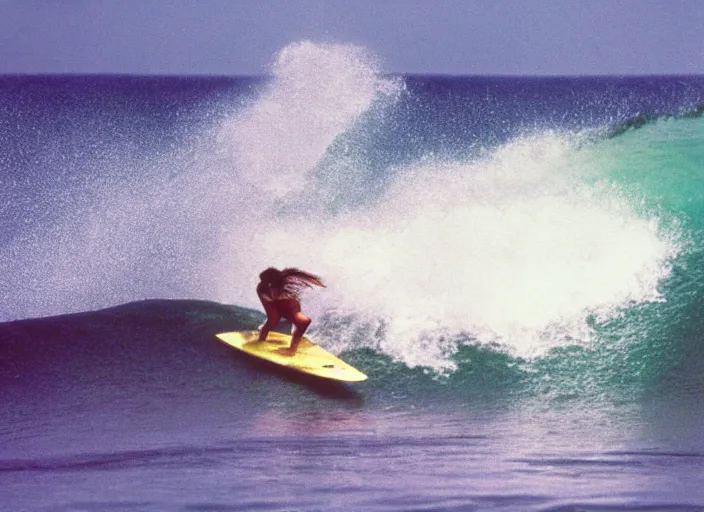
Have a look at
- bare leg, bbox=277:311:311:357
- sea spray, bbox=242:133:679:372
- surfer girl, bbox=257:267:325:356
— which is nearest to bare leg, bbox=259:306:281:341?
surfer girl, bbox=257:267:325:356

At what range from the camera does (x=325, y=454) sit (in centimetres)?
606

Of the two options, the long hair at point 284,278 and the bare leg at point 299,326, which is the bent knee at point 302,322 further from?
the long hair at point 284,278

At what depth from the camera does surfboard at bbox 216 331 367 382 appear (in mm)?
7207

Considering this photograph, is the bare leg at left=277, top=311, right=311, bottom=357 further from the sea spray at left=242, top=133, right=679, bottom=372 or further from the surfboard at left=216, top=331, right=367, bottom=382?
the sea spray at left=242, top=133, right=679, bottom=372

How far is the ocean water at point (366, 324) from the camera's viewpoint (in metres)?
5.70

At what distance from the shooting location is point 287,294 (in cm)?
751

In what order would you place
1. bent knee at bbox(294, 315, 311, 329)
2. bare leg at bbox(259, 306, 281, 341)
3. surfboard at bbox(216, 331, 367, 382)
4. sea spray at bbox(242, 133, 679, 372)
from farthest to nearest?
sea spray at bbox(242, 133, 679, 372)
bare leg at bbox(259, 306, 281, 341)
bent knee at bbox(294, 315, 311, 329)
surfboard at bbox(216, 331, 367, 382)

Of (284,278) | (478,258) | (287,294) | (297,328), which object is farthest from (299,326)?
(478,258)

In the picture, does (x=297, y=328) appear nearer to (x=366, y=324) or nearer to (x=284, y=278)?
(x=284, y=278)

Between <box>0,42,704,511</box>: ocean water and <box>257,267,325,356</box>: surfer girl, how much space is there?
0.46 metres

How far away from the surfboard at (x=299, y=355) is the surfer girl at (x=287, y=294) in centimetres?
12

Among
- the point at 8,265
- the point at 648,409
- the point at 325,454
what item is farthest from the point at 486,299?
the point at 8,265

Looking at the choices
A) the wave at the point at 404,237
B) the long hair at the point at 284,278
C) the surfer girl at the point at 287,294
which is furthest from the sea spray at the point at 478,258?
the long hair at the point at 284,278

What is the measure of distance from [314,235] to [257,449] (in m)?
3.85
